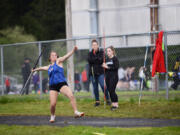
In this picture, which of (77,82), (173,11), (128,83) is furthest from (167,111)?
(173,11)

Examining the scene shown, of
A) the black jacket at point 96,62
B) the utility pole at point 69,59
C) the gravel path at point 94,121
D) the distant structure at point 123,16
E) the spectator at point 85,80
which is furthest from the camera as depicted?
the distant structure at point 123,16

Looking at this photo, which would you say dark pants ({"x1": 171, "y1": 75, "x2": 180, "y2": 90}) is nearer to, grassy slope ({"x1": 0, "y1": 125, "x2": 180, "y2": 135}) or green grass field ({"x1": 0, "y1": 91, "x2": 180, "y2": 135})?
green grass field ({"x1": 0, "y1": 91, "x2": 180, "y2": 135})

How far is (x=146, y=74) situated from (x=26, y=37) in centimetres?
2680

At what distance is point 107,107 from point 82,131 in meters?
4.11

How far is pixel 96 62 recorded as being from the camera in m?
12.8

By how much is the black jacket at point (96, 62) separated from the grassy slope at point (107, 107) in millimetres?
1084

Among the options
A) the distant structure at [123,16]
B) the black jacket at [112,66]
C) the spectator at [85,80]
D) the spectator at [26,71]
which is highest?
the distant structure at [123,16]

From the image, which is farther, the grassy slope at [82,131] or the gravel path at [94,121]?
the gravel path at [94,121]

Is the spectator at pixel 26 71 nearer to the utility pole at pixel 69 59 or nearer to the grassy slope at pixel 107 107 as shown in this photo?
the grassy slope at pixel 107 107

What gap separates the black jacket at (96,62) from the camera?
41.7 feet

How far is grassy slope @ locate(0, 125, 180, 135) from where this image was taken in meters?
8.34

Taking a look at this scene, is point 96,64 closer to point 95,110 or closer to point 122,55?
point 95,110

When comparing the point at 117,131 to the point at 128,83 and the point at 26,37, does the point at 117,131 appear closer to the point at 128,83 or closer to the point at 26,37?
the point at 128,83

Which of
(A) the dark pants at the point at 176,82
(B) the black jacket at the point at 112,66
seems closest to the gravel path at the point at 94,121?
(B) the black jacket at the point at 112,66
